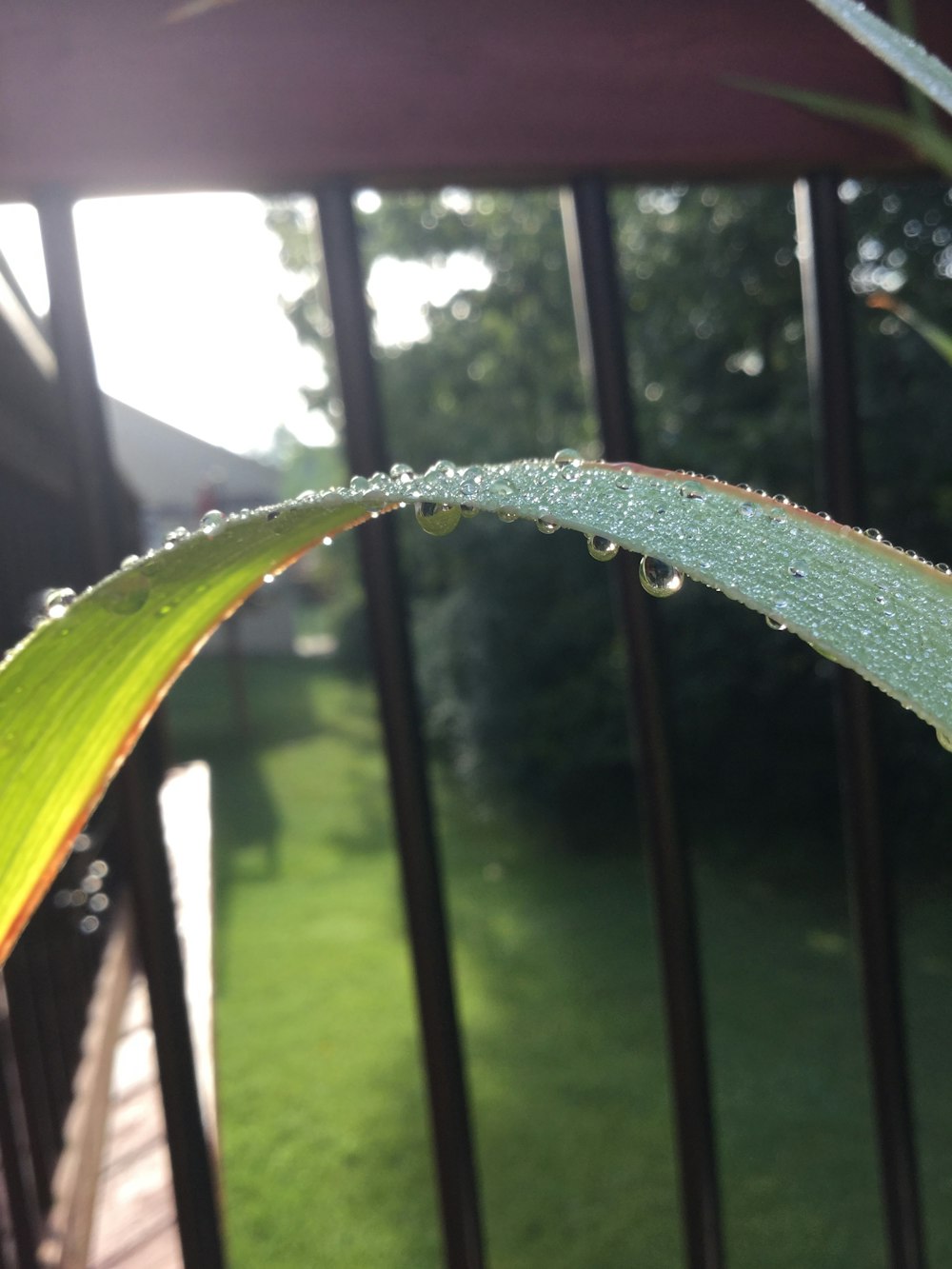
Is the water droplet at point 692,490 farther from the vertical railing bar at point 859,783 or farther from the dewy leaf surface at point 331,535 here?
the vertical railing bar at point 859,783

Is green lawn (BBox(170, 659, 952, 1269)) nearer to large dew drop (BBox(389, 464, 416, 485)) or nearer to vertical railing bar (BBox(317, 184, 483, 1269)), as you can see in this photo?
vertical railing bar (BBox(317, 184, 483, 1269))

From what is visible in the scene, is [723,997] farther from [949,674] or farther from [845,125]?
[949,674]

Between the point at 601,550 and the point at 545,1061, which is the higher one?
the point at 545,1061

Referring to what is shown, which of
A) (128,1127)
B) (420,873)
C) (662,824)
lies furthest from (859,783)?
(128,1127)

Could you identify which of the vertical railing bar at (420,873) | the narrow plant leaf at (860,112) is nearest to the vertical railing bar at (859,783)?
the narrow plant leaf at (860,112)

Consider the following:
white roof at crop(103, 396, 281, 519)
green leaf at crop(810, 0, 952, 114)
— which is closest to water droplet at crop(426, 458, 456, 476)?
green leaf at crop(810, 0, 952, 114)

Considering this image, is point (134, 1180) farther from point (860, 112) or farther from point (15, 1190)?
point (860, 112)
